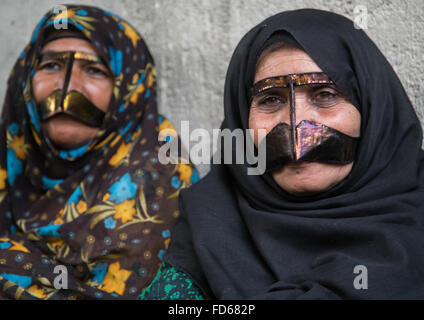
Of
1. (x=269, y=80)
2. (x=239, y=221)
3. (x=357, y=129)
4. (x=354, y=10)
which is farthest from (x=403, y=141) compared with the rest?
(x=354, y=10)

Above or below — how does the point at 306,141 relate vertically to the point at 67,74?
below

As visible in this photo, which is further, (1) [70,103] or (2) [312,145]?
(1) [70,103]

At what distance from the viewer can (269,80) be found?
1848mm

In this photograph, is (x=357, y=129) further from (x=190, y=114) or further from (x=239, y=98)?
(x=190, y=114)

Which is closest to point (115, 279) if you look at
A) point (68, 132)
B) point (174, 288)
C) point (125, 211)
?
point (125, 211)

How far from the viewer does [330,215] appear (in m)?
1.71

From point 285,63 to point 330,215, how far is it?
0.51 metres

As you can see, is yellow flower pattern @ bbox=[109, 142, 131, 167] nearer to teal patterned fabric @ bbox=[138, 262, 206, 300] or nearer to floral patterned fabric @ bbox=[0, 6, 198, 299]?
floral patterned fabric @ bbox=[0, 6, 198, 299]

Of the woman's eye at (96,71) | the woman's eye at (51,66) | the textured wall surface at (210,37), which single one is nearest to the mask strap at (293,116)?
the textured wall surface at (210,37)

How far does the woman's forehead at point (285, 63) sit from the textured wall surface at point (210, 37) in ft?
1.99

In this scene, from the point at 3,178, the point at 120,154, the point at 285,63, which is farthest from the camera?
the point at 3,178

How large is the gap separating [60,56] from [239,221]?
1328mm

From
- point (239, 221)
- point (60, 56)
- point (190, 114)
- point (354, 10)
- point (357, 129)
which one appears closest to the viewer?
point (357, 129)

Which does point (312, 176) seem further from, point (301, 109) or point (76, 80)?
point (76, 80)
